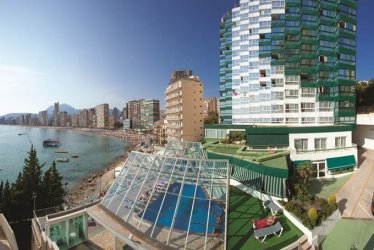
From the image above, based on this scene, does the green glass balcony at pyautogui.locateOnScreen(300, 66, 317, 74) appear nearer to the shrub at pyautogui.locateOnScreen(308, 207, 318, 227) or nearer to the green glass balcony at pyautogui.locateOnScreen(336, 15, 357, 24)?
the green glass balcony at pyautogui.locateOnScreen(336, 15, 357, 24)

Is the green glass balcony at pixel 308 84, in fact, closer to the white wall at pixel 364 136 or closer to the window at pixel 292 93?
the window at pixel 292 93

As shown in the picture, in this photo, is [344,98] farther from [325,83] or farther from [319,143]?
[319,143]

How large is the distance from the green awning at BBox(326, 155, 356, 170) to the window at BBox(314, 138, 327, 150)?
2.00 metres

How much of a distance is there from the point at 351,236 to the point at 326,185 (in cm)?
1039

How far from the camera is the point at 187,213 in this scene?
13148mm

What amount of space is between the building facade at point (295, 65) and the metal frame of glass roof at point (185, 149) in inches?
379

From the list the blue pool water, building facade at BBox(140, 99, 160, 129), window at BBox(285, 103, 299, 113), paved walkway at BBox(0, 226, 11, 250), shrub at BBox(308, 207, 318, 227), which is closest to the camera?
the blue pool water

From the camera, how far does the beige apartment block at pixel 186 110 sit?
215 feet

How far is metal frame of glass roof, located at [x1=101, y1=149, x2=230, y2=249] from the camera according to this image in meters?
12.5

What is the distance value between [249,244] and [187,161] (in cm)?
594

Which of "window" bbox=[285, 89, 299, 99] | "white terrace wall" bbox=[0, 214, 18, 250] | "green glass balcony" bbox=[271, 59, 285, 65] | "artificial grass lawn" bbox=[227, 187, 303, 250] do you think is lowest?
"white terrace wall" bbox=[0, 214, 18, 250]

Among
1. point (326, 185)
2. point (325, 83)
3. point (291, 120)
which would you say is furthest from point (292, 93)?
point (326, 185)

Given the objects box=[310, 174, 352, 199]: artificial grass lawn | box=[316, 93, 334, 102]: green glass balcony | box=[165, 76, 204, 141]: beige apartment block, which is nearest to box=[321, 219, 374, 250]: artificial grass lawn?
box=[310, 174, 352, 199]: artificial grass lawn

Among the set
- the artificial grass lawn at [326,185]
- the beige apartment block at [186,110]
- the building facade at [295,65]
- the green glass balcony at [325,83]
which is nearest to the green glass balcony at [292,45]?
the building facade at [295,65]
